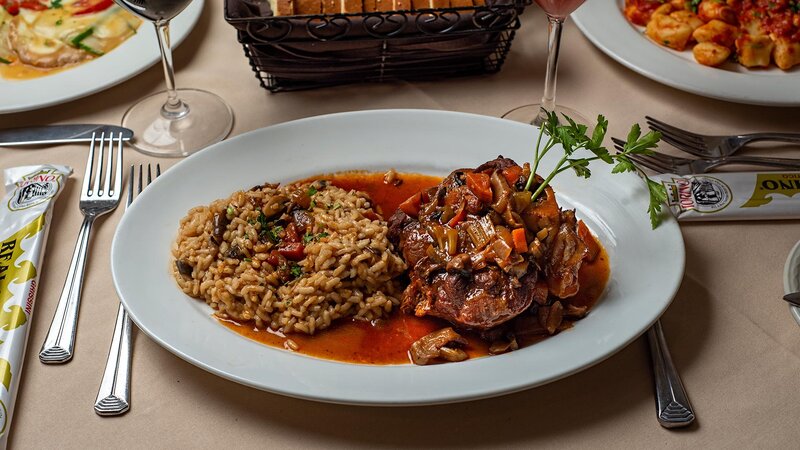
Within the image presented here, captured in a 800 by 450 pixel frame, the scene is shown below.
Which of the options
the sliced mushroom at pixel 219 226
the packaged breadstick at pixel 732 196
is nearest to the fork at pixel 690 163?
the packaged breadstick at pixel 732 196

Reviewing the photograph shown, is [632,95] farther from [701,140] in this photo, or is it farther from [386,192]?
[386,192]

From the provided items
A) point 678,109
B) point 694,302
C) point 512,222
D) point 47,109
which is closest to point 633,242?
point 694,302

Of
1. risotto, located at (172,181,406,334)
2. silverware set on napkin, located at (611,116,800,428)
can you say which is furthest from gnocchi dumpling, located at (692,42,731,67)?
risotto, located at (172,181,406,334)

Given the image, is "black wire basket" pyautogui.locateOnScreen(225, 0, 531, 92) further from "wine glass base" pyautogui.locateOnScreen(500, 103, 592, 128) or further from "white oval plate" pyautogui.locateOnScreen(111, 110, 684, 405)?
"white oval plate" pyautogui.locateOnScreen(111, 110, 684, 405)

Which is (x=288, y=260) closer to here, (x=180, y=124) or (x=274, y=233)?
(x=274, y=233)

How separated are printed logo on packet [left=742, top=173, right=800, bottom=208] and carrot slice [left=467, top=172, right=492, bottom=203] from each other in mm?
1275

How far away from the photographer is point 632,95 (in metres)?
4.35

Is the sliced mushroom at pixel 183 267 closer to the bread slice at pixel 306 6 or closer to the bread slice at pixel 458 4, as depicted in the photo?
the bread slice at pixel 306 6

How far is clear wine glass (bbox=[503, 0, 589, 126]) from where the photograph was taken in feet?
11.8

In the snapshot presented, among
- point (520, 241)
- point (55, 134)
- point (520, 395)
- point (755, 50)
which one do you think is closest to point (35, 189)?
point (55, 134)

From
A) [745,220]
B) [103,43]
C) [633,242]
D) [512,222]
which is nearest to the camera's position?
[512,222]

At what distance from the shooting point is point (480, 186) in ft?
10.0

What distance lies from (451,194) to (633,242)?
750 mm

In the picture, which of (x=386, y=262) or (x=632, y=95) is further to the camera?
(x=632, y=95)
